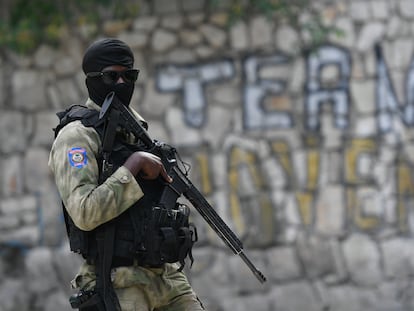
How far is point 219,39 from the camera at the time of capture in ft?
25.5

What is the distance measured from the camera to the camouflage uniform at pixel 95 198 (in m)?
3.94

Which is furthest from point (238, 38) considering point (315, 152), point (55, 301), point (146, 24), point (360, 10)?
point (55, 301)

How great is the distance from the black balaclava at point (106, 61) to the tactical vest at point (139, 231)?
5.0 inches

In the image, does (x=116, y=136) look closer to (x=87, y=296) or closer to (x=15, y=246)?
(x=87, y=296)

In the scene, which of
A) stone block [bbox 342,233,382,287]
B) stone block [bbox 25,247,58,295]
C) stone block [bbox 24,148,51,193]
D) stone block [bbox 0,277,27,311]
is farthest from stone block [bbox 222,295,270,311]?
stone block [bbox 24,148,51,193]

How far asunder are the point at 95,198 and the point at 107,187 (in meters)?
0.07

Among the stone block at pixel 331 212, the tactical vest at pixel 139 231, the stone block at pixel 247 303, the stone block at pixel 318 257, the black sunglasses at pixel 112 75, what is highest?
the black sunglasses at pixel 112 75

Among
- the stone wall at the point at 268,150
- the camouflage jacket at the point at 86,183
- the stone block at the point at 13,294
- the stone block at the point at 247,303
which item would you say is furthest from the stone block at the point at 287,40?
the camouflage jacket at the point at 86,183

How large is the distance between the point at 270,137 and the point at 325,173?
0.52 meters

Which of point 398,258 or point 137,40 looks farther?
point 137,40

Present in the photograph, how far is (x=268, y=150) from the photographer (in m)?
7.68

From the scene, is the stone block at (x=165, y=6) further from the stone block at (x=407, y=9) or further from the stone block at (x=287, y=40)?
the stone block at (x=407, y=9)

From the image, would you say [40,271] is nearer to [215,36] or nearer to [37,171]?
[37,171]

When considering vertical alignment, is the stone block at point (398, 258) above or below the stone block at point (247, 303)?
above
